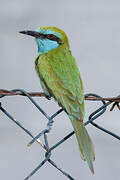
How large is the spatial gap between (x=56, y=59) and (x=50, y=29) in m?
0.25

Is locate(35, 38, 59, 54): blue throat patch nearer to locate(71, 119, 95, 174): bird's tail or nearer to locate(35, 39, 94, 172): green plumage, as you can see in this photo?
locate(35, 39, 94, 172): green plumage

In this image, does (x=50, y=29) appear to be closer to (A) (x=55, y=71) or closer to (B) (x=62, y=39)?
(B) (x=62, y=39)

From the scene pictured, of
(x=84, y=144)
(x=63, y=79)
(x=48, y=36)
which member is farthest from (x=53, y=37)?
(x=84, y=144)

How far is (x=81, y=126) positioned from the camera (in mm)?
1221

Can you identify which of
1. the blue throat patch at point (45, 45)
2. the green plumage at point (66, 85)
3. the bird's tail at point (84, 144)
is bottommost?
the bird's tail at point (84, 144)

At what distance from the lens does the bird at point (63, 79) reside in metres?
1.18

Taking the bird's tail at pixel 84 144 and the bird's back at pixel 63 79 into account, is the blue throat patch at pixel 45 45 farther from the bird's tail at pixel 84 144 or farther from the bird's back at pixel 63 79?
the bird's tail at pixel 84 144

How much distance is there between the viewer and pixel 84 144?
1.14 meters

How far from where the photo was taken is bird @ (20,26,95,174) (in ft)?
3.89

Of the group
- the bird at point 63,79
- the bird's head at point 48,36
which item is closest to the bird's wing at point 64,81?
the bird at point 63,79

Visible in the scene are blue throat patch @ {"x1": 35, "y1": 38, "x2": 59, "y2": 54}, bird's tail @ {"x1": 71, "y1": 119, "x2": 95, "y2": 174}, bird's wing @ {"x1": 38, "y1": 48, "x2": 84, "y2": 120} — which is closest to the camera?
bird's tail @ {"x1": 71, "y1": 119, "x2": 95, "y2": 174}

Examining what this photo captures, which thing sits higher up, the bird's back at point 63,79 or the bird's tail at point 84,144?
the bird's back at point 63,79

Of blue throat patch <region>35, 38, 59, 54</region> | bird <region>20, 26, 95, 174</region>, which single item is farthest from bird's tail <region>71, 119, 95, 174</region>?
blue throat patch <region>35, 38, 59, 54</region>

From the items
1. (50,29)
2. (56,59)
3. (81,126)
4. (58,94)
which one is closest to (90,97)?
(81,126)
